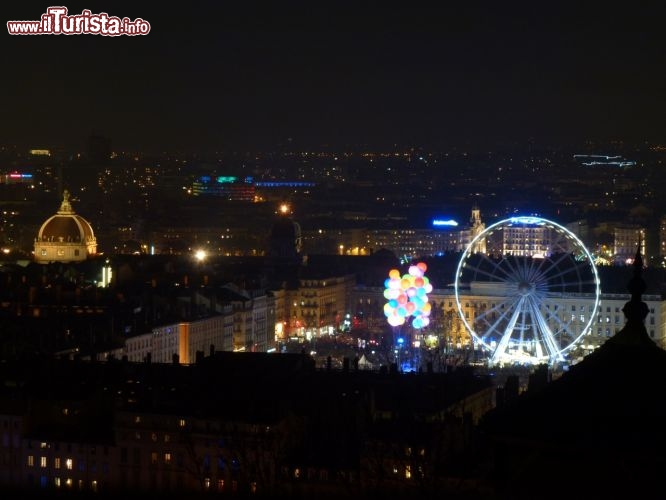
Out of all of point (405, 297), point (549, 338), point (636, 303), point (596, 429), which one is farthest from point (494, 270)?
point (596, 429)

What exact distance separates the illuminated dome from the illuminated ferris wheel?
15.8 metres

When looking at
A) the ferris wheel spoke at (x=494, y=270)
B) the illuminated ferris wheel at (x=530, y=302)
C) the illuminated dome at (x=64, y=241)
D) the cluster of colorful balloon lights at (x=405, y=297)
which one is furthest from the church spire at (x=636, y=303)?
the illuminated dome at (x=64, y=241)

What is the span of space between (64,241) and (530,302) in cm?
2850

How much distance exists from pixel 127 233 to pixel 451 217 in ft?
94.0

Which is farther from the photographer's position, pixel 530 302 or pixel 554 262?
pixel 554 262

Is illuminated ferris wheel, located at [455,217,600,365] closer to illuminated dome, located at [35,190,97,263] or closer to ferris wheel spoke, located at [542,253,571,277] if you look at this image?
ferris wheel spoke, located at [542,253,571,277]

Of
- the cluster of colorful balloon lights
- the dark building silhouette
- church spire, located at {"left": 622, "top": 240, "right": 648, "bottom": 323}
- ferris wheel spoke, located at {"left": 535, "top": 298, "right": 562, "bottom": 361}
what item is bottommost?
the dark building silhouette

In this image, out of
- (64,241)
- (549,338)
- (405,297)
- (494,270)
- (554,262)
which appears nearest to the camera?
(549,338)

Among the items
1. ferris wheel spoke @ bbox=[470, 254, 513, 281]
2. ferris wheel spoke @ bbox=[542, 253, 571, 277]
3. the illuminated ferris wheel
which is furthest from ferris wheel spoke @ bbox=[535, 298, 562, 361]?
ferris wheel spoke @ bbox=[542, 253, 571, 277]

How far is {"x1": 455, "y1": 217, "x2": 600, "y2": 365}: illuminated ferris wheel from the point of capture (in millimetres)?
54562

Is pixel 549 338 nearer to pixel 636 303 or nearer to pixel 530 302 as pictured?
pixel 530 302

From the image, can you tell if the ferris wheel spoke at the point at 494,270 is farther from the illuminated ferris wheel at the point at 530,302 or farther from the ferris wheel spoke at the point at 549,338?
the ferris wheel spoke at the point at 549,338

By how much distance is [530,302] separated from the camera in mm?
54375

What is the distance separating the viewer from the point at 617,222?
134 m
